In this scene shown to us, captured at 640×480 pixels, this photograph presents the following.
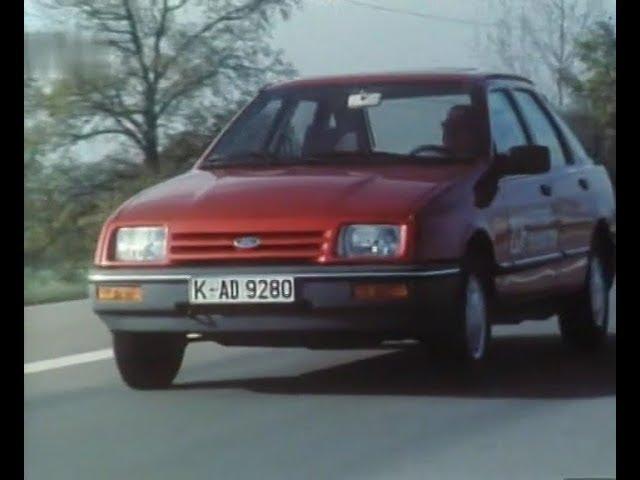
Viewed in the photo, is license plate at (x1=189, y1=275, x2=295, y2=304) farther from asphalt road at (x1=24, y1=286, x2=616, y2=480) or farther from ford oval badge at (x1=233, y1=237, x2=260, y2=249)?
asphalt road at (x1=24, y1=286, x2=616, y2=480)

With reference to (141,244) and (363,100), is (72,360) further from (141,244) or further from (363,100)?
(363,100)

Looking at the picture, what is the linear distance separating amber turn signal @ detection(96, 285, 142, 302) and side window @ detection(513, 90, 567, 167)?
163 cm

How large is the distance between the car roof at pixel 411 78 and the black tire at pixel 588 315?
1.02 m

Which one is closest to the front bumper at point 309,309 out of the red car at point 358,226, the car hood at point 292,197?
the red car at point 358,226

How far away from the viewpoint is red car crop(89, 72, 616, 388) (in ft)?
24.3

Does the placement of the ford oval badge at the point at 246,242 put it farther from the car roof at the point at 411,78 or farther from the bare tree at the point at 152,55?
the car roof at the point at 411,78

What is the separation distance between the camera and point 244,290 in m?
7.40

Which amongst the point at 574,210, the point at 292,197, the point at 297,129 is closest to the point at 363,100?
the point at 297,129

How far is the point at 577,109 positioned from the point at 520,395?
103 centimetres

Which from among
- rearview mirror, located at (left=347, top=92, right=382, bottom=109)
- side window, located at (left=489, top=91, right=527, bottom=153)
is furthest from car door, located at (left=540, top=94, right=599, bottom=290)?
rearview mirror, located at (left=347, top=92, right=382, bottom=109)

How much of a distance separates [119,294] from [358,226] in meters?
0.87

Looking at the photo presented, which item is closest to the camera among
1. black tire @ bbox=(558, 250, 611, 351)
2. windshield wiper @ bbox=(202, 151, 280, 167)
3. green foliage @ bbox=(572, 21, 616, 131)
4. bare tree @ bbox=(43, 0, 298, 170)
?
bare tree @ bbox=(43, 0, 298, 170)

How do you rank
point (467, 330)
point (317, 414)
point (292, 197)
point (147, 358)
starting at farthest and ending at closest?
point (147, 358), point (467, 330), point (292, 197), point (317, 414)
